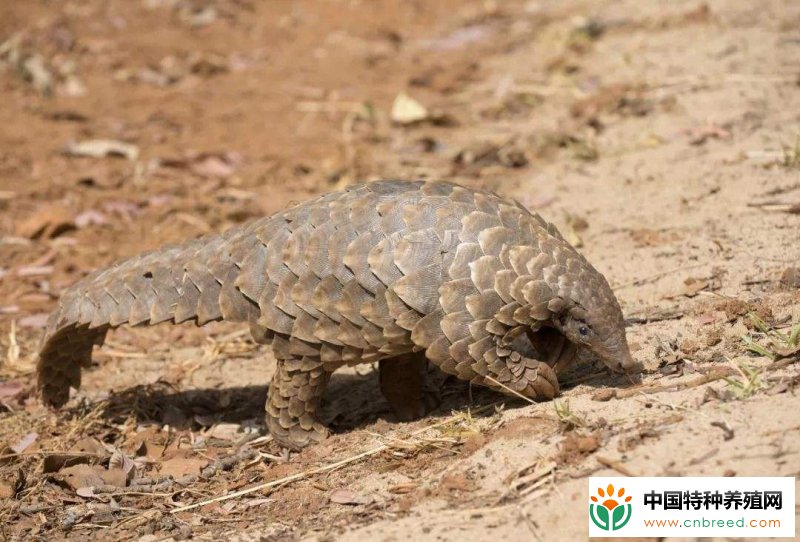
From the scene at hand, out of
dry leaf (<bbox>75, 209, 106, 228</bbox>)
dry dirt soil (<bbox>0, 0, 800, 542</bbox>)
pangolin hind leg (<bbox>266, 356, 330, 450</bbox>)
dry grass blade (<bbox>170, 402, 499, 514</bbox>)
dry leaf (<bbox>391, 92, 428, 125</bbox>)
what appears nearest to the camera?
dry dirt soil (<bbox>0, 0, 800, 542</bbox>)

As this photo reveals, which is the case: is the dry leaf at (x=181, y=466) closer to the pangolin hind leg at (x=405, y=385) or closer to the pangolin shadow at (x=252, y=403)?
the pangolin shadow at (x=252, y=403)

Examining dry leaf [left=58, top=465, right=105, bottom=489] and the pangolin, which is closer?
the pangolin

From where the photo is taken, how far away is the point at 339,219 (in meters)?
4.75

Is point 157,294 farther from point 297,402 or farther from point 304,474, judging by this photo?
A: point 304,474

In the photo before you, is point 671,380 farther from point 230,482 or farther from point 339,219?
point 230,482

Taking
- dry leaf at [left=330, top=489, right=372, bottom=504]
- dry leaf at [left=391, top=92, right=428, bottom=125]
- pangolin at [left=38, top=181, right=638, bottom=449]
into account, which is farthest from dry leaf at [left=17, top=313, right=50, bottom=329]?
dry leaf at [left=391, top=92, right=428, bottom=125]

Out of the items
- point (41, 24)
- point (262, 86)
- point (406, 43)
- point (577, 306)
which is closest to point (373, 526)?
point (577, 306)

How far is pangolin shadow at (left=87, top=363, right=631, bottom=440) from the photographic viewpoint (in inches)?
209

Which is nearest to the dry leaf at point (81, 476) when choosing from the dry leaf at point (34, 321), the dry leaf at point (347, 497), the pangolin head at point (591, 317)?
the dry leaf at point (347, 497)

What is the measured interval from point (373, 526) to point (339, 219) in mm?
1407

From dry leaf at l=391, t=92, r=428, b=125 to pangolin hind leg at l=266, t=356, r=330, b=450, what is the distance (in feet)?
16.3

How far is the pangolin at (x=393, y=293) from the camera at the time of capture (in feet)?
14.9

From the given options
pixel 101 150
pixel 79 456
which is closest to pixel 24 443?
pixel 79 456

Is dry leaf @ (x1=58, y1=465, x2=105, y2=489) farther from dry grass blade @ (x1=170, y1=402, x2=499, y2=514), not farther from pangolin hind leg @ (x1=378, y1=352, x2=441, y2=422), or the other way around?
pangolin hind leg @ (x1=378, y1=352, x2=441, y2=422)
